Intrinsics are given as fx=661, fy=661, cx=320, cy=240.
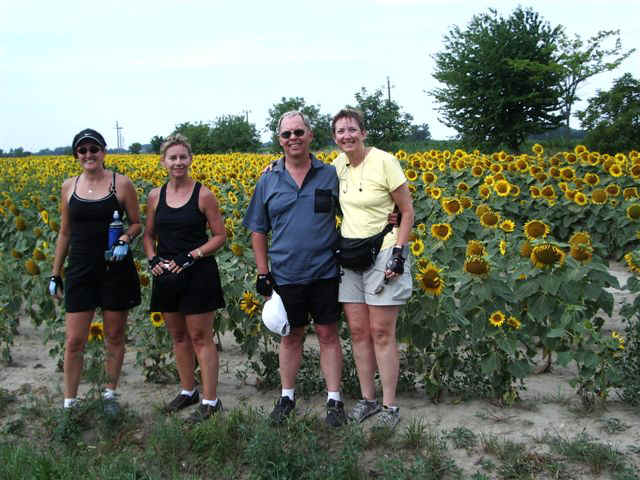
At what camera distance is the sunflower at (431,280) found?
3.56 m

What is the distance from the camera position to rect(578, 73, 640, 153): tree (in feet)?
65.4

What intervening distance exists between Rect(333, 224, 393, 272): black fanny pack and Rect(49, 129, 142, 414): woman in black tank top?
1.23 metres

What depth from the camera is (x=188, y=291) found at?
367cm

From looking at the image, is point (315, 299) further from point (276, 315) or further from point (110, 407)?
point (110, 407)

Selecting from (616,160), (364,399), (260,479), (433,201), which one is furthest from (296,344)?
(616,160)

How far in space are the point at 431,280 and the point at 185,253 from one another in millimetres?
1352

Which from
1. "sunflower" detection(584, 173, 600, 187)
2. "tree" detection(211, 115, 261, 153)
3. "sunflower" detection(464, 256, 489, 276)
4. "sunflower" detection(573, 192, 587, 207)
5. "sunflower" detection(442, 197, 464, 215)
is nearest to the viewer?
"sunflower" detection(464, 256, 489, 276)

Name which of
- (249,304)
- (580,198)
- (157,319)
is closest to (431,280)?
(249,304)

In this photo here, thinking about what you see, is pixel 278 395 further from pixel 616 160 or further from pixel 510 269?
pixel 616 160

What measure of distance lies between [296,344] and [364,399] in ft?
1.61

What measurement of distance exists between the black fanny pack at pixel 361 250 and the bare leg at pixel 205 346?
90cm

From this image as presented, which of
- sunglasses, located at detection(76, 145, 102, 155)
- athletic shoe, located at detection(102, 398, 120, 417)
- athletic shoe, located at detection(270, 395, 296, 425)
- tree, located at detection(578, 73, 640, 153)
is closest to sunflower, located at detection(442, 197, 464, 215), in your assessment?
athletic shoe, located at detection(270, 395, 296, 425)

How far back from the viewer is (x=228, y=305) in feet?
13.8

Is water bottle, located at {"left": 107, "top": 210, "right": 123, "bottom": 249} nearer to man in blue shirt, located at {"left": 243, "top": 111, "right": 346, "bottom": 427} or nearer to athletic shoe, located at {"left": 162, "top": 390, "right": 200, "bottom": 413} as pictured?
man in blue shirt, located at {"left": 243, "top": 111, "right": 346, "bottom": 427}
